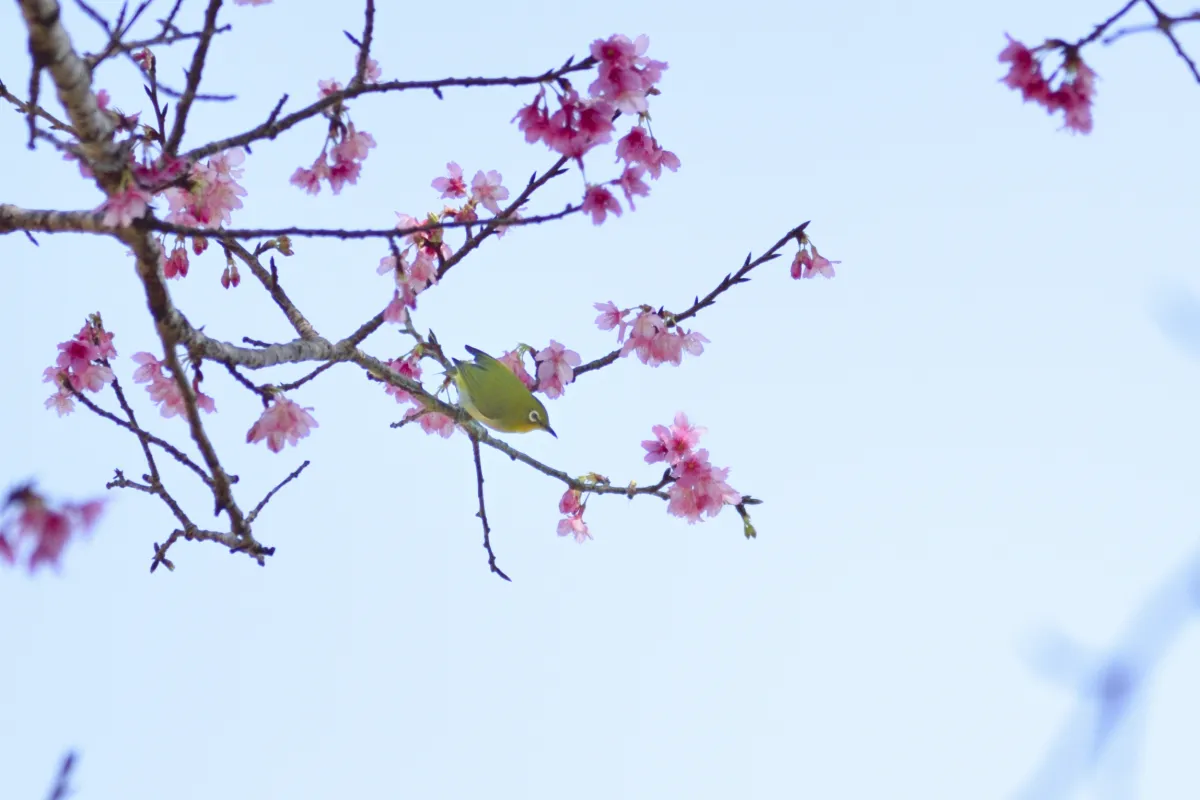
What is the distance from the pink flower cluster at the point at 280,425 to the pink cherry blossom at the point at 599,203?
1398mm

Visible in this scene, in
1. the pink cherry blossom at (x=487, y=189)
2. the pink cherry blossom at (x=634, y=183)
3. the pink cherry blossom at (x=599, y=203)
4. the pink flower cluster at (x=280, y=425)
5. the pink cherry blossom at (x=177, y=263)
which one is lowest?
the pink flower cluster at (x=280, y=425)

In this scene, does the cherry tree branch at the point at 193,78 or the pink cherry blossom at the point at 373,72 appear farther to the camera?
the pink cherry blossom at the point at 373,72

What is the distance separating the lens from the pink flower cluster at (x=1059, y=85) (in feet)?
12.5

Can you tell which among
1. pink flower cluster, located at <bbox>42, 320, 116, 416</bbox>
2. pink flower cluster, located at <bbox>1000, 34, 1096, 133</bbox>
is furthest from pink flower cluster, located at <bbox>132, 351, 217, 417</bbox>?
pink flower cluster, located at <bbox>1000, 34, 1096, 133</bbox>

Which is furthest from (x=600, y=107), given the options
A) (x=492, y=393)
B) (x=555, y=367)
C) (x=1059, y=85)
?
(x=492, y=393)

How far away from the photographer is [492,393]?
620 cm

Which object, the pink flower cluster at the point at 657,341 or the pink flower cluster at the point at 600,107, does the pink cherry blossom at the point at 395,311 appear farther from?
the pink flower cluster at the point at 657,341

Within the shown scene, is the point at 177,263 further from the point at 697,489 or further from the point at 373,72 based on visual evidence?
the point at 697,489

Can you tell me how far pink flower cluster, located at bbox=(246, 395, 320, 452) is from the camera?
4164 millimetres

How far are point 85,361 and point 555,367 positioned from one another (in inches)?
89.3

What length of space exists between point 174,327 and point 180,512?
1.14 metres

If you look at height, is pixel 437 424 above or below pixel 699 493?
above

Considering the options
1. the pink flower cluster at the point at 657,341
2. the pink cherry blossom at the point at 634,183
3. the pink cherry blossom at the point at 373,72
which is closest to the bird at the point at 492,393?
the pink flower cluster at the point at 657,341

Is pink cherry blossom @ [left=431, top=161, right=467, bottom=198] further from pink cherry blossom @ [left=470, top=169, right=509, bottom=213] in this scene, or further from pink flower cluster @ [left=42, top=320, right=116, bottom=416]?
pink flower cluster @ [left=42, top=320, right=116, bottom=416]
